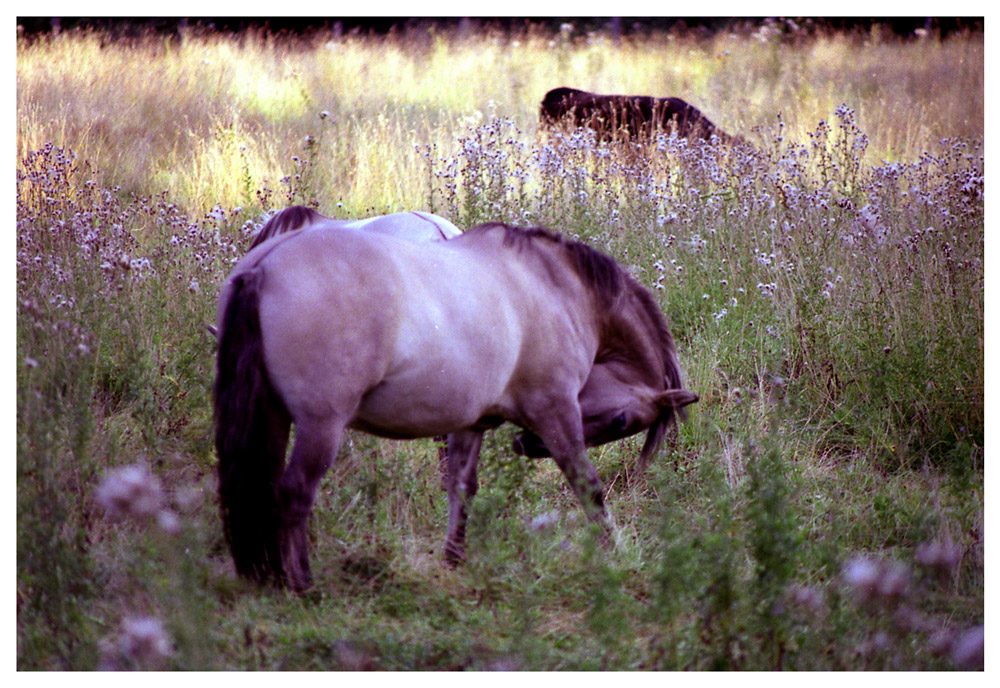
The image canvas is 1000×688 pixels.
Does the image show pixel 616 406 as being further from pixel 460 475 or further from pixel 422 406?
pixel 422 406

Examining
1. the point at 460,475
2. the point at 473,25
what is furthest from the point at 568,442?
the point at 473,25

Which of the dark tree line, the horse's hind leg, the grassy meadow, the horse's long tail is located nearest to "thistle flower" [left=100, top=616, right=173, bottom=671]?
the grassy meadow

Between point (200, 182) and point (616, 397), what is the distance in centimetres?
483

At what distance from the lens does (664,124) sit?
963 centimetres

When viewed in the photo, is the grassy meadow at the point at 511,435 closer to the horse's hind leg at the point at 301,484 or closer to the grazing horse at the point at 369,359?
the horse's hind leg at the point at 301,484

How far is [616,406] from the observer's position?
395 centimetres

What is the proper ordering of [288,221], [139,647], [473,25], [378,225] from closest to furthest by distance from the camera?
[139,647]
[288,221]
[378,225]
[473,25]

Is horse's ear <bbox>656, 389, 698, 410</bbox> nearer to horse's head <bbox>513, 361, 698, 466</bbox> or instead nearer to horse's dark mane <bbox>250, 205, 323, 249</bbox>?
horse's head <bbox>513, 361, 698, 466</bbox>

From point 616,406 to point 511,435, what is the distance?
504 millimetres

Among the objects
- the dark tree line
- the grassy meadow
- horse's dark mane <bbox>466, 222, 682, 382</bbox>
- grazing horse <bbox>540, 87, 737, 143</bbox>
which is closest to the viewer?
the grassy meadow

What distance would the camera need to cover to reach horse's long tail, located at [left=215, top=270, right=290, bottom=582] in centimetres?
291

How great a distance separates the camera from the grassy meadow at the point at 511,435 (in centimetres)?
284

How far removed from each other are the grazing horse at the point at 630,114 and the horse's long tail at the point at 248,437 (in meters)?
6.29

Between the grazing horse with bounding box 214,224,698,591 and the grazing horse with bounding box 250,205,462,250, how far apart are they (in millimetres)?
787
